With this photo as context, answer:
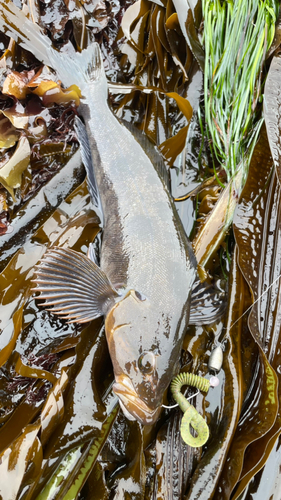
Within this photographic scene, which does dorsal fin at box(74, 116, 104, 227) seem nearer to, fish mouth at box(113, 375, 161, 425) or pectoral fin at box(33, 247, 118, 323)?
pectoral fin at box(33, 247, 118, 323)

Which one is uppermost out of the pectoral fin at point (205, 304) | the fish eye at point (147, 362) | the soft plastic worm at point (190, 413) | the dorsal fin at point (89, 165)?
the dorsal fin at point (89, 165)

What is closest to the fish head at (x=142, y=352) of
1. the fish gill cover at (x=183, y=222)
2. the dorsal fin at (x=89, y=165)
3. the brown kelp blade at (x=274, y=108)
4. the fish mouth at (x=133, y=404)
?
the fish mouth at (x=133, y=404)

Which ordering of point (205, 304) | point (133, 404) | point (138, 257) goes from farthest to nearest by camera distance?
point (205, 304)
point (138, 257)
point (133, 404)

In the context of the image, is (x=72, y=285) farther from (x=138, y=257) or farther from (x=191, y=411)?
(x=191, y=411)

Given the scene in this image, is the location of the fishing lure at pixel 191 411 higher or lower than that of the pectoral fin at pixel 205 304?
lower

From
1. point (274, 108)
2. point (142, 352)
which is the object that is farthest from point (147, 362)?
point (274, 108)

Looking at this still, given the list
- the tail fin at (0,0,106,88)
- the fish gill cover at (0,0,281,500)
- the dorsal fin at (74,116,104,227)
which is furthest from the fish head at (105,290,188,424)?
the tail fin at (0,0,106,88)

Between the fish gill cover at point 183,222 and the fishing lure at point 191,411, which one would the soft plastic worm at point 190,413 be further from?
the fish gill cover at point 183,222
